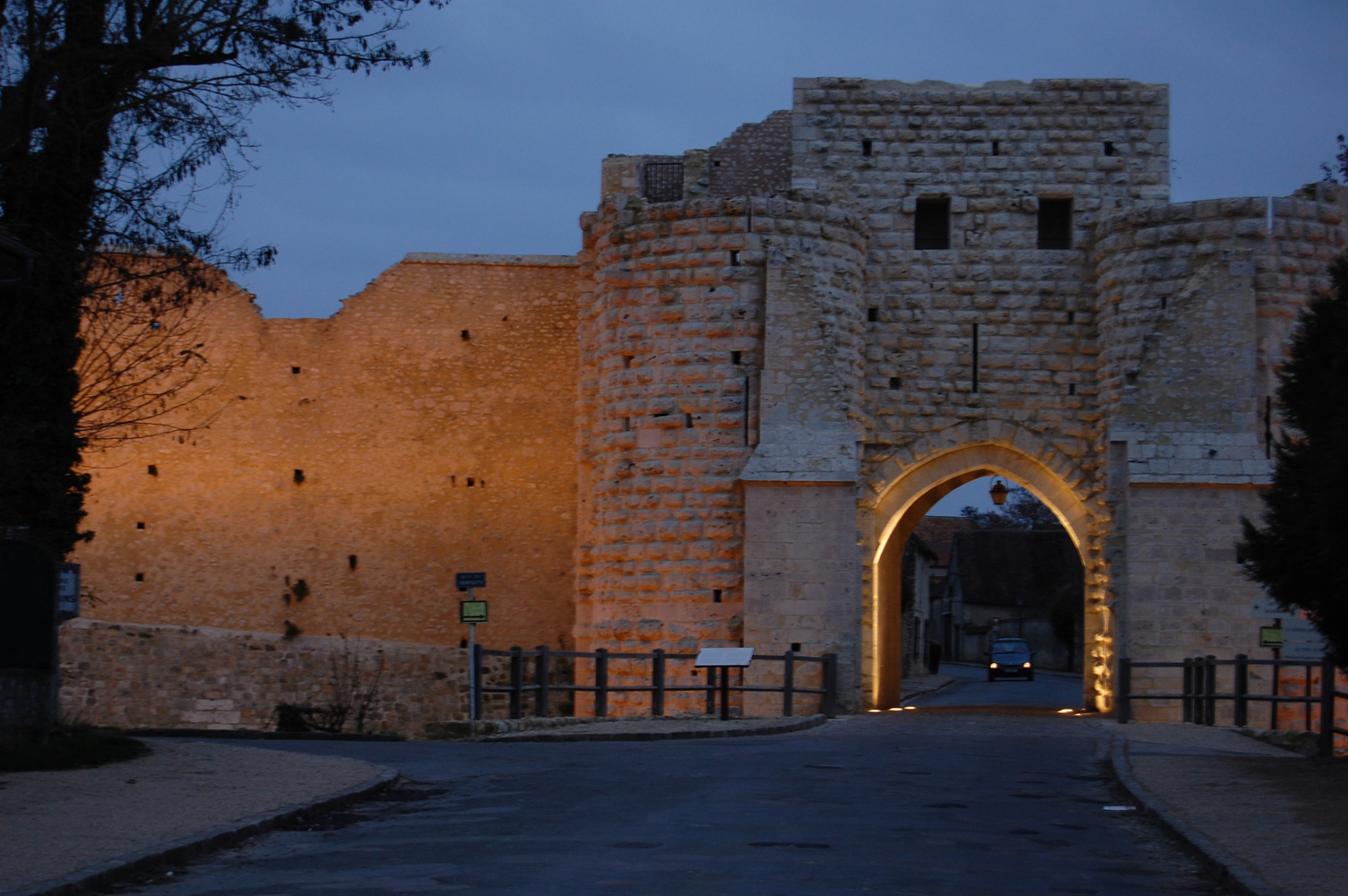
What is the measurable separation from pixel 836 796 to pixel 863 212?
1287 cm

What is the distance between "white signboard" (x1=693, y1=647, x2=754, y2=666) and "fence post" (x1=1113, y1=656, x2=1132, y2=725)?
432 centimetres

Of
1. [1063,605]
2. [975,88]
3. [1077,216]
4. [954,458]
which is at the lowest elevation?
[1063,605]

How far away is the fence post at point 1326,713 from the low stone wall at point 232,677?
13.0m

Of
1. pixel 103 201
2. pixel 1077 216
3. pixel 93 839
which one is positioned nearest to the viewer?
pixel 93 839

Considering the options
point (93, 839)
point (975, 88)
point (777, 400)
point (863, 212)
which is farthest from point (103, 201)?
point (975, 88)

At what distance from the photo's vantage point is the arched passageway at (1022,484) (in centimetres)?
2033

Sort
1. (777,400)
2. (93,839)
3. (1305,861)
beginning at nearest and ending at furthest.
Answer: (1305,861), (93,839), (777,400)

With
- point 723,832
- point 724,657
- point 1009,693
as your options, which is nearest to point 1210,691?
point 724,657

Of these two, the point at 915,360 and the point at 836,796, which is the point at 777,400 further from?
the point at 836,796

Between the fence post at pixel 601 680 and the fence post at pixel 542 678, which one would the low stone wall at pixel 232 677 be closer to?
the fence post at pixel 601 680

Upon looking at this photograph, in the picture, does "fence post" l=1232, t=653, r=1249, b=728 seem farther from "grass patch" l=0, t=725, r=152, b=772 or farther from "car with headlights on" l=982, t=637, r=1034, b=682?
"car with headlights on" l=982, t=637, r=1034, b=682

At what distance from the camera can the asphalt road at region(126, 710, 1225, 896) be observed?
6.44 m

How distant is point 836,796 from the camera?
9.38 meters

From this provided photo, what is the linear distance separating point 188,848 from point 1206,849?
14.9 ft
